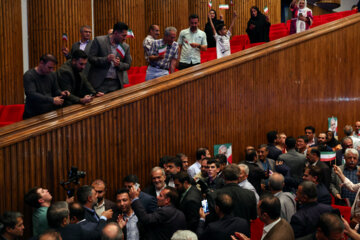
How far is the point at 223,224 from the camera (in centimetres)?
290

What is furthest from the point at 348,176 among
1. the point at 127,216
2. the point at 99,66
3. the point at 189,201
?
the point at 99,66

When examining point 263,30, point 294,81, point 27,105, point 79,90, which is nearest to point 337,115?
point 294,81

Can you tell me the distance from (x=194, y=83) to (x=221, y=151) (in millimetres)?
838

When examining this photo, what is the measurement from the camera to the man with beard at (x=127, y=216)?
3.25 m

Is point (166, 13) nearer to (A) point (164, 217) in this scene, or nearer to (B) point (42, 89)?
(B) point (42, 89)

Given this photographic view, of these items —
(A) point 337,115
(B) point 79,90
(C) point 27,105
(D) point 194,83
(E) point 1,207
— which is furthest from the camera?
(A) point 337,115

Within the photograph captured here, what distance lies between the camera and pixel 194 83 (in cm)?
498

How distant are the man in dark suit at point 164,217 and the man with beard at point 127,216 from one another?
66 mm

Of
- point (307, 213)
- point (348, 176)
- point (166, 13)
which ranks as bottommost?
point (348, 176)

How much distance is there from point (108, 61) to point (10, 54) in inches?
99.5

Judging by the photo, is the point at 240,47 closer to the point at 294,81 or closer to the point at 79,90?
the point at 294,81

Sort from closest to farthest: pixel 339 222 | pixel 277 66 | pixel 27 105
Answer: pixel 339 222, pixel 27 105, pixel 277 66

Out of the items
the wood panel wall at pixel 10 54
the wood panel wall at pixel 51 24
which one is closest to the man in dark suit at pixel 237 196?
the wood panel wall at pixel 10 54

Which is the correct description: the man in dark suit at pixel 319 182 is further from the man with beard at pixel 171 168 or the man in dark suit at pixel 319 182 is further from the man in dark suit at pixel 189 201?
the man with beard at pixel 171 168
